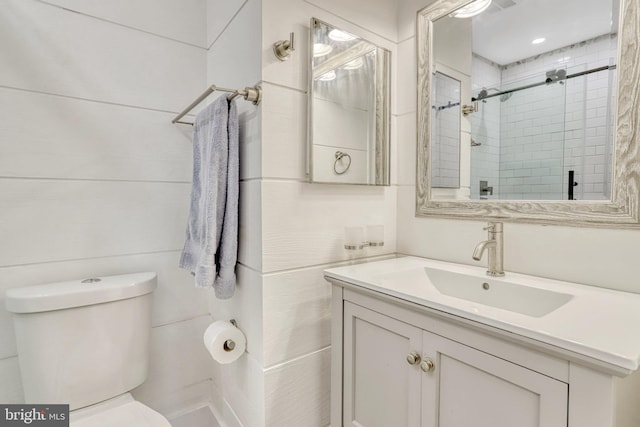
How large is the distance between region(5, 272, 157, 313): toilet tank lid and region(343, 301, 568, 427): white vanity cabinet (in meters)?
0.80

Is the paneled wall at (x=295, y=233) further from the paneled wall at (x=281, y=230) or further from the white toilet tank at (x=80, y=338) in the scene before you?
the white toilet tank at (x=80, y=338)

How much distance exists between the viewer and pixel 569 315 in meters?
0.69

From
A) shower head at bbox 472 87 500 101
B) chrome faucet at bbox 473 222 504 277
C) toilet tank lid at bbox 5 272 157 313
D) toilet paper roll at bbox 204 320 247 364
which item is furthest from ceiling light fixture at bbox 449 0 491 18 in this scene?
toilet tank lid at bbox 5 272 157 313

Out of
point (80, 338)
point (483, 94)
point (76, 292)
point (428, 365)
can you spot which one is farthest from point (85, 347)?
point (483, 94)

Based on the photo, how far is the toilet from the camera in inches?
40.6

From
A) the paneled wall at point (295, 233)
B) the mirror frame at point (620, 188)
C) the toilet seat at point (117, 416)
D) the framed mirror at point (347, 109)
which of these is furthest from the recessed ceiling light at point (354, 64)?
the toilet seat at point (117, 416)

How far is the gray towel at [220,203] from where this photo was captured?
1114mm

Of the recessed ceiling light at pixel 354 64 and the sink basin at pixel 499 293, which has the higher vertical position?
the recessed ceiling light at pixel 354 64

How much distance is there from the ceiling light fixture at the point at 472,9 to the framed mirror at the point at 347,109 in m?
0.30

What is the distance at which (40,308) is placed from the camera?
1024 mm

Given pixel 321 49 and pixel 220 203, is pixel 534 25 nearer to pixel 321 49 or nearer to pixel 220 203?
pixel 321 49

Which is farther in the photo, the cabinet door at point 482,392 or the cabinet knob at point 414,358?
the cabinet knob at point 414,358

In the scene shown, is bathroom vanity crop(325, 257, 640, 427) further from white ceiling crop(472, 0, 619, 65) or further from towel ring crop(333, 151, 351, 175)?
white ceiling crop(472, 0, 619, 65)

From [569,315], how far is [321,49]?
110 centimetres
